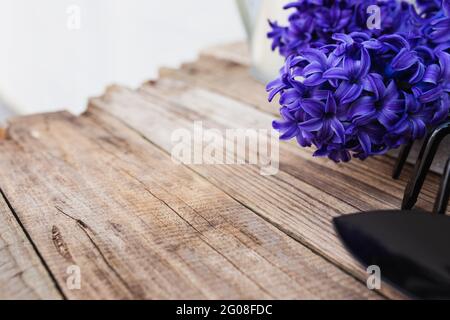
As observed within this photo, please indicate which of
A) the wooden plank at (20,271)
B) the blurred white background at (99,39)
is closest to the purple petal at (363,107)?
the wooden plank at (20,271)

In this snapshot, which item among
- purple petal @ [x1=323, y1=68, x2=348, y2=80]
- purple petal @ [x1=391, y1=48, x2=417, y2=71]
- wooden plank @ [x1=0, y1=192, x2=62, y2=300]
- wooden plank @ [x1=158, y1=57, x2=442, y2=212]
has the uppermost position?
purple petal @ [x1=391, y1=48, x2=417, y2=71]

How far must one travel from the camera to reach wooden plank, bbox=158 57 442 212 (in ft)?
2.76

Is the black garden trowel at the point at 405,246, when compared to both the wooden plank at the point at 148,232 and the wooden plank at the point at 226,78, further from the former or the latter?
the wooden plank at the point at 226,78

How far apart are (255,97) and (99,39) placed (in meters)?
1.20

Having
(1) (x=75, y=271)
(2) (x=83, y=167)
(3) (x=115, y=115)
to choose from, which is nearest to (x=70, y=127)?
(3) (x=115, y=115)

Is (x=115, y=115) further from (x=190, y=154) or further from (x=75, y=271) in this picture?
(x=75, y=271)

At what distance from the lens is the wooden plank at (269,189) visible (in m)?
0.70

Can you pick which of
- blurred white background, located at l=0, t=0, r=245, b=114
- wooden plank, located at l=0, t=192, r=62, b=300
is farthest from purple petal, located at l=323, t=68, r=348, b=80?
blurred white background, located at l=0, t=0, r=245, b=114

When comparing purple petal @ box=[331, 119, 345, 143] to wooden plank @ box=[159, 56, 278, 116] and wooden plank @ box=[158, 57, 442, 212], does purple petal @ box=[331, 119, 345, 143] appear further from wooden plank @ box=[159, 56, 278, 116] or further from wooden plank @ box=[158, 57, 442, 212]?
wooden plank @ box=[159, 56, 278, 116]

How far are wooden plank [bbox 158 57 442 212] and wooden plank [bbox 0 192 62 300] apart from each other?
44 centimetres

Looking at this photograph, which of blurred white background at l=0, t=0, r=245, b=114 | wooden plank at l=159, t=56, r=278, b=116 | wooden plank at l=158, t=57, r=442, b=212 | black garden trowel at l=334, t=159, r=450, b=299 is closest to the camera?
black garden trowel at l=334, t=159, r=450, b=299

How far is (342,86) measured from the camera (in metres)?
0.72

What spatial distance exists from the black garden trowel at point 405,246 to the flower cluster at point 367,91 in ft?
0.45

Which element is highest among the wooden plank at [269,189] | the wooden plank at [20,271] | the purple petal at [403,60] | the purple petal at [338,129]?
the purple petal at [403,60]
